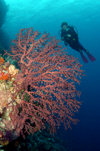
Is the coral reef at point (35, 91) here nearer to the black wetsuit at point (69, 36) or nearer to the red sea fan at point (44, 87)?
the red sea fan at point (44, 87)

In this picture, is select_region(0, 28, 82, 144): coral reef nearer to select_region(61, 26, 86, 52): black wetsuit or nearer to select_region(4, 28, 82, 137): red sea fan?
select_region(4, 28, 82, 137): red sea fan

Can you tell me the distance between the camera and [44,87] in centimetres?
309

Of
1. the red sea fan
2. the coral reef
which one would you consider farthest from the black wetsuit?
the coral reef

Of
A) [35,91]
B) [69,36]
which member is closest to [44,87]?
[35,91]

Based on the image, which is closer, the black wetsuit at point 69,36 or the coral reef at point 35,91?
the coral reef at point 35,91

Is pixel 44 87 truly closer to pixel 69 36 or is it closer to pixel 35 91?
pixel 35 91

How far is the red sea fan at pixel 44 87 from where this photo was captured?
10.2 feet

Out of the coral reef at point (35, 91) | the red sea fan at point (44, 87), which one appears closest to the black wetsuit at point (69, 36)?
the red sea fan at point (44, 87)

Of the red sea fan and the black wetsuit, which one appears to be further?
the black wetsuit

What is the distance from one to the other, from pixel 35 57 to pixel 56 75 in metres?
0.95

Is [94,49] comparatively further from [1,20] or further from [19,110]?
[19,110]

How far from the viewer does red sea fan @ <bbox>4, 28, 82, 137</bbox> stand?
312 centimetres

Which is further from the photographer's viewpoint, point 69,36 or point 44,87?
point 69,36

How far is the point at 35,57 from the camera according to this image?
3.69m
